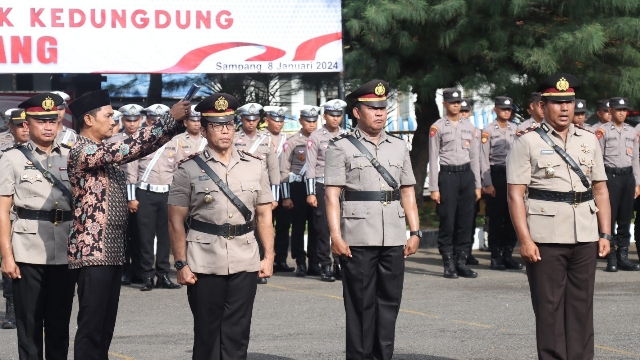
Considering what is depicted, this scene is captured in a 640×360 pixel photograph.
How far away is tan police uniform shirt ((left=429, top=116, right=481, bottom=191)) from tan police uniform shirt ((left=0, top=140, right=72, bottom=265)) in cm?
617

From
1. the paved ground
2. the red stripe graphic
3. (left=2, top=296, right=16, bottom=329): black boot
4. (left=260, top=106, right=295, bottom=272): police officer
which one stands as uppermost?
the red stripe graphic

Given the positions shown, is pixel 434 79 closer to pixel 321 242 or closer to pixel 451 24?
pixel 451 24

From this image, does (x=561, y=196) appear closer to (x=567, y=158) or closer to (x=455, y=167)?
(x=567, y=158)

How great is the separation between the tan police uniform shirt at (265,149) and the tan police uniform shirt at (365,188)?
5035mm

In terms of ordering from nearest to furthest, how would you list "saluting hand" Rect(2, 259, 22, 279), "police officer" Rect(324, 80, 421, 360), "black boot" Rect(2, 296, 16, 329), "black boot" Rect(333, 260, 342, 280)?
"saluting hand" Rect(2, 259, 22, 279)
"police officer" Rect(324, 80, 421, 360)
"black boot" Rect(2, 296, 16, 329)
"black boot" Rect(333, 260, 342, 280)

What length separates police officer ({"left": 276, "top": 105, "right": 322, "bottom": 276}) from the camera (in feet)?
43.5

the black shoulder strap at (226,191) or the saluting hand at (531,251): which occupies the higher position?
the black shoulder strap at (226,191)

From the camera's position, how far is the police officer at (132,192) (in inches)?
480

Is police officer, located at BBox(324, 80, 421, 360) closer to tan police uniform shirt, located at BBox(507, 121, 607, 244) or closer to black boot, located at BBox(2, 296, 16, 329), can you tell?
tan police uniform shirt, located at BBox(507, 121, 607, 244)

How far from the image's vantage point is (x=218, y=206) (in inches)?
253

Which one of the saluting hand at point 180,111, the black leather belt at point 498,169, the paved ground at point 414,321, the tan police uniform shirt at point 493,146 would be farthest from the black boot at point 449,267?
the saluting hand at point 180,111

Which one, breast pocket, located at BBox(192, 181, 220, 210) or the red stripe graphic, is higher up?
the red stripe graphic

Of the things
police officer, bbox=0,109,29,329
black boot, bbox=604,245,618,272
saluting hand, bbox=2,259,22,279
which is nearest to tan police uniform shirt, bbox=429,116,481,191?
A: black boot, bbox=604,245,618,272

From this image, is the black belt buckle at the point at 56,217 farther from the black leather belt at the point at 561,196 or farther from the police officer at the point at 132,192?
the police officer at the point at 132,192
